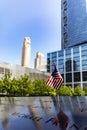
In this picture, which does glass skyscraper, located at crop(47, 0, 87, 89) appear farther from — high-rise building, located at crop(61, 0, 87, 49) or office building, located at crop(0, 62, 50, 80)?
office building, located at crop(0, 62, 50, 80)

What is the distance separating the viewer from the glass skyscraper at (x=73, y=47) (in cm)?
10981

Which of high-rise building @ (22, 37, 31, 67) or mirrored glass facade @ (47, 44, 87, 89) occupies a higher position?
high-rise building @ (22, 37, 31, 67)

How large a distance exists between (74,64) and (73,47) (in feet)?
25.0

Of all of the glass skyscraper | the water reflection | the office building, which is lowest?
the water reflection

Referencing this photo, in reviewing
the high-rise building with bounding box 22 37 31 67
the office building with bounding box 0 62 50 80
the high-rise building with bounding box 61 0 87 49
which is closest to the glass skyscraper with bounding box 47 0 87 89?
the high-rise building with bounding box 61 0 87 49

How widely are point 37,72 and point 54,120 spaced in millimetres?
75576

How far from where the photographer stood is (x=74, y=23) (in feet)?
472

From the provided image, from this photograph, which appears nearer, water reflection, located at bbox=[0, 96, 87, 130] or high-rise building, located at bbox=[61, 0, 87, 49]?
water reflection, located at bbox=[0, 96, 87, 130]

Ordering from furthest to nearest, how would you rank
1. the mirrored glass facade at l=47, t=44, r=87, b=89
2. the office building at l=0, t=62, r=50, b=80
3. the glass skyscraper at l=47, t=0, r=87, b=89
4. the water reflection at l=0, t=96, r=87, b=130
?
the glass skyscraper at l=47, t=0, r=87, b=89 < the mirrored glass facade at l=47, t=44, r=87, b=89 < the office building at l=0, t=62, r=50, b=80 < the water reflection at l=0, t=96, r=87, b=130

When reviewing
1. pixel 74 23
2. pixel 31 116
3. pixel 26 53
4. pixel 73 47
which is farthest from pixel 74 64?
pixel 31 116

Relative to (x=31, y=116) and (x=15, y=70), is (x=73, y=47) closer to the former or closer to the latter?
(x=15, y=70)

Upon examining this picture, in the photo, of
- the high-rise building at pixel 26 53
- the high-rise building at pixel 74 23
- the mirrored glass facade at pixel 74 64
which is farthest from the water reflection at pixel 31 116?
the high-rise building at pixel 26 53

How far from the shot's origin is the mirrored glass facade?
10875cm

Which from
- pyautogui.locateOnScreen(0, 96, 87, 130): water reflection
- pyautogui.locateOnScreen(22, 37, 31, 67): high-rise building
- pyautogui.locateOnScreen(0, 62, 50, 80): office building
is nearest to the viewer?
pyautogui.locateOnScreen(0, 96, 87, 130): water reflection
